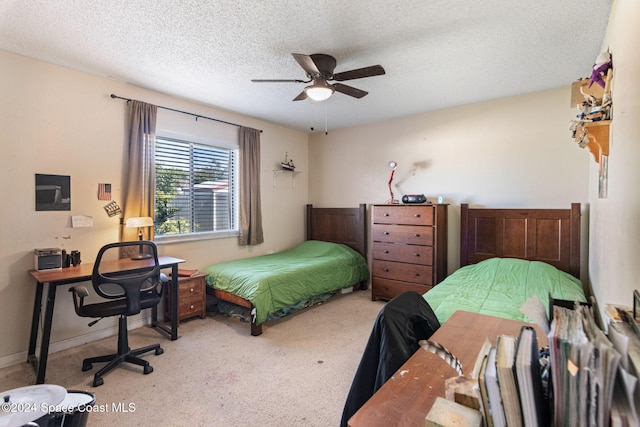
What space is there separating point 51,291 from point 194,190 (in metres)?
1.95

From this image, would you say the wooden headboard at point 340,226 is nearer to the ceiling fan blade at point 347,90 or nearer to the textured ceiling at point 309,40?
the textured ceiling at point 309,40

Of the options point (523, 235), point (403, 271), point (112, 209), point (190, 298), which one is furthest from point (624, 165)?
point (112, 209)

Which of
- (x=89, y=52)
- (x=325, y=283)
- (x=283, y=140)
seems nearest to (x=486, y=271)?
(x=325, y=283)

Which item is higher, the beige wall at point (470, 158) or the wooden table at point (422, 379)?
the beige wall at point (470, 158)

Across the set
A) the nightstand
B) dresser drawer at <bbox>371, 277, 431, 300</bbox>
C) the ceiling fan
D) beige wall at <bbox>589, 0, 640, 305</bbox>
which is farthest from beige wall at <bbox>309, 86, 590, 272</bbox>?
the nightstand

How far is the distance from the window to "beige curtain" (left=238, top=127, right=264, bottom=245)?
137 mm

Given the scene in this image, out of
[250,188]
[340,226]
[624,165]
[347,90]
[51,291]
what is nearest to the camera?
[624,165]

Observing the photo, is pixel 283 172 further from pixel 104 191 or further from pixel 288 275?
pixel 104 191

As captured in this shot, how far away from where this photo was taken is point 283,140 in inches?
202

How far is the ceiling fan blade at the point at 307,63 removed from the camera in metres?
2.23

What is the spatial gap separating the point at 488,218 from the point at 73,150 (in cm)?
455

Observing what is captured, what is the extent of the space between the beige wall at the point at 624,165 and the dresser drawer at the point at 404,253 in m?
2.03

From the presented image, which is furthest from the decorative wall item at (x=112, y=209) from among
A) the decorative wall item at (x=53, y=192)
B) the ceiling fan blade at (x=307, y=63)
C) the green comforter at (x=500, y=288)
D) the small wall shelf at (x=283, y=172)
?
the green comforter at (x=500, y=288)

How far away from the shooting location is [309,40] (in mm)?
2424
